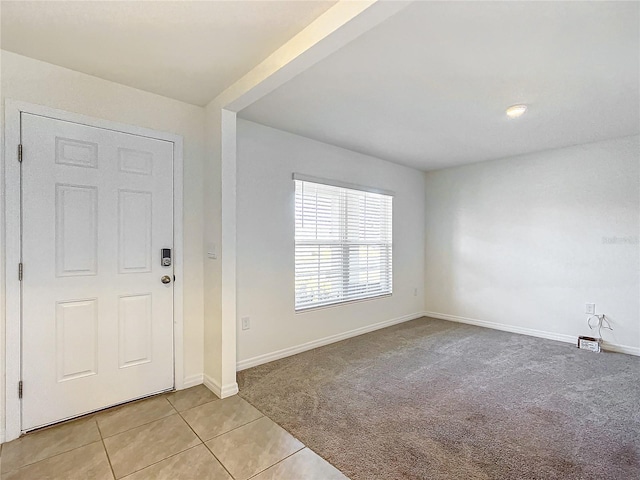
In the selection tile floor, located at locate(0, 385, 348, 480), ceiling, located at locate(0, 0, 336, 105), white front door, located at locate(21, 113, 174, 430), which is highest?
ceiling, located at locate(0, 0, 336, 105)

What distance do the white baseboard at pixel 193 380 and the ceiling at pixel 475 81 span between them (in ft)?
7.68

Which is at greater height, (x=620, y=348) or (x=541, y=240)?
(x=541, y=240)

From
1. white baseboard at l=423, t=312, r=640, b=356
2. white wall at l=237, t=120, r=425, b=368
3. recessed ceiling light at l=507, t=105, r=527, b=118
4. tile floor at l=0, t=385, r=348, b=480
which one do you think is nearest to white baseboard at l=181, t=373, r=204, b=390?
tile floor at l=0, t=385, r=348, b=480

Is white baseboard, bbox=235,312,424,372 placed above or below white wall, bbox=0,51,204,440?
below

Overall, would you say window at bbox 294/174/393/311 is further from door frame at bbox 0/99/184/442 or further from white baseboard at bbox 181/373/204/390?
door frame at bbox 0/99/184/442

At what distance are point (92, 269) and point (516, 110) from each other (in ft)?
11.7

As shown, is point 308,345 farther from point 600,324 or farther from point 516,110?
point 600,324

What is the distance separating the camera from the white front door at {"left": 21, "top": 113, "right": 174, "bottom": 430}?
2.06 m

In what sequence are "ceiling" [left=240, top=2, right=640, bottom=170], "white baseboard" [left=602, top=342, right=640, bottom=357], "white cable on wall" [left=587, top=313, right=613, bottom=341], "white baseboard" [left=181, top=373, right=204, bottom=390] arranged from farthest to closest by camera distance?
1. "white cable on wall" [left=587, top=313, right=613, bottom=341]
2. "white baseboard" [left=602, top=342, right=640, bottom=357]
3. "white baseboard" [left=181, top=373, right=204, bottom=390]
4. "ceiling" [left=240, top=2, right=640, bottom=170]

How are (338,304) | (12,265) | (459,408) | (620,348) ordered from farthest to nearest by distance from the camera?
(338,304) < (620,348) < (459,408) < (12,265)

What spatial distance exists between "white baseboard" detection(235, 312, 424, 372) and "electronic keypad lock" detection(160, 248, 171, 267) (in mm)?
1174

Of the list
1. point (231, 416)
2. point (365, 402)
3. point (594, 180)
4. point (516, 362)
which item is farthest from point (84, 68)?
point (594, 180)

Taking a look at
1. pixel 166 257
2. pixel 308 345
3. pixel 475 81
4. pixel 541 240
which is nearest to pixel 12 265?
pixel 166 257

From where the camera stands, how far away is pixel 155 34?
1.81 meters
